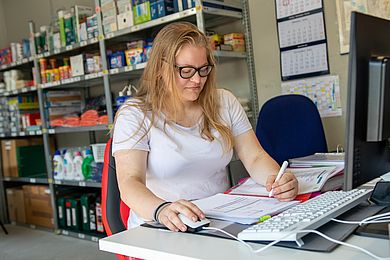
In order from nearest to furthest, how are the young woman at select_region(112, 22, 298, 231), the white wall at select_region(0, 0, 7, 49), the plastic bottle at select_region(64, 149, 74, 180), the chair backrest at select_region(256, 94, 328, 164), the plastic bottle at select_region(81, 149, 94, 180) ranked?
1. the young woman at select_region(112, 22, 298, 231)
2. the chair backrest at select_region(256, 94, 328, 164)
3. the plastic bottle at select_region(81, 149, 94, 180)
4. the plastic bottle at select_region(64, 149, 74, 180)
5. the white wall at select_region(0, 0, 7, 49)

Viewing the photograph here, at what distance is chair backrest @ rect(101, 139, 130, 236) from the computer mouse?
1.77ft

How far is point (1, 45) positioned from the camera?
496 cm

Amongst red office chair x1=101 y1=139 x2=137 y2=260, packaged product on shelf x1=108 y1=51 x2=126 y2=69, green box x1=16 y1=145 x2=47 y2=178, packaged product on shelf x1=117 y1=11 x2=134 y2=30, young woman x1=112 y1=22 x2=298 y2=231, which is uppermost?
packaged product on shelf x1=117 y1=11 x2=134 y2=30

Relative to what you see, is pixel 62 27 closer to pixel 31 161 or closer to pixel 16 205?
pixel 31 161

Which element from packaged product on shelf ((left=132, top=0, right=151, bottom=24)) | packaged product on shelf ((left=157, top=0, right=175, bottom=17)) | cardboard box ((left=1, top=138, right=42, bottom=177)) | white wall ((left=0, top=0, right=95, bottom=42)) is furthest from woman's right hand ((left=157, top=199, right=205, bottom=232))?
cardboard box ((left=1, top=138, right=42, bottom=177))

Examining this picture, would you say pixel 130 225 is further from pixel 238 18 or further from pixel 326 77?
pixel 238 18

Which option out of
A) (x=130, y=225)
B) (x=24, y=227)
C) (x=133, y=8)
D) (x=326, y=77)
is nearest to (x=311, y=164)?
(x=130, y=225)

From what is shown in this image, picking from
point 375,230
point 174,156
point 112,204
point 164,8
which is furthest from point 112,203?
point 164,8

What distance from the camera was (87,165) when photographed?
3607 mm

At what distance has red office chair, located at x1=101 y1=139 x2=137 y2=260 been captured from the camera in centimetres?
150

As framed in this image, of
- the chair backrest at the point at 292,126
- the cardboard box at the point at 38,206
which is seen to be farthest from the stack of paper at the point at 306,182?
the cardboard box at the point at 38,206

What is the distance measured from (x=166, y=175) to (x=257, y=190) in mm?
325

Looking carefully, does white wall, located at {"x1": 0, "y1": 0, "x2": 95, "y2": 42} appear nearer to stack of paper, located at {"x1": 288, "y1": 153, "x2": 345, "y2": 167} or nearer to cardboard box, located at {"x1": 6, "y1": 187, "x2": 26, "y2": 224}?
cardboard box, located at {"x1": 6, "y1": 187, "x2": 26, "y2": 224}

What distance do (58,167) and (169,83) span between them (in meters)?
2.64
